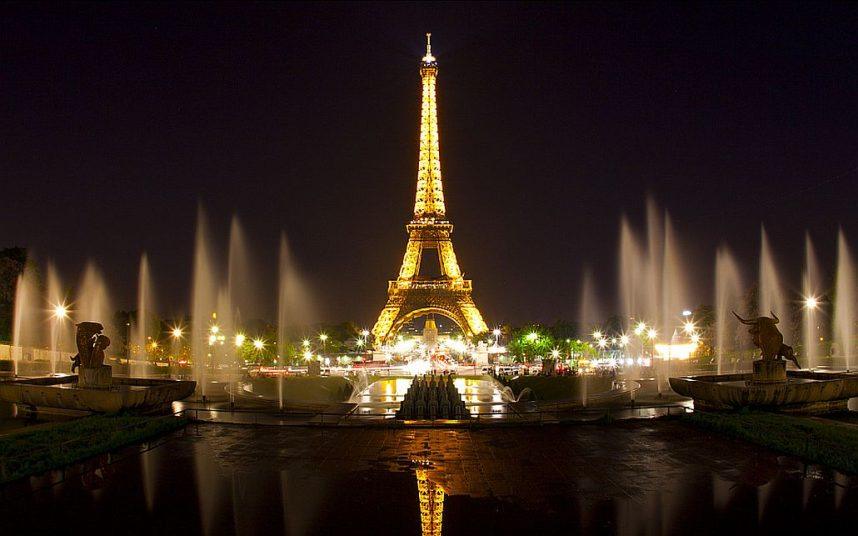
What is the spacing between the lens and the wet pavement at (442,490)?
28.6 ft

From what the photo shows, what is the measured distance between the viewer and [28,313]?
4916 centimetres

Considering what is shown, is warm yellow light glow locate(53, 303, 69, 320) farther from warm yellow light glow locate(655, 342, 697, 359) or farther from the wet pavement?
warm yellow light glow locate(655, 342, 697, 359)

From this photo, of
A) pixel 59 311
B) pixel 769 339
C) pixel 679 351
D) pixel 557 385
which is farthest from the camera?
pixel 679 351

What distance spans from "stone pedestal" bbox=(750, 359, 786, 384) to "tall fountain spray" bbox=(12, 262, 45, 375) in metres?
44.3

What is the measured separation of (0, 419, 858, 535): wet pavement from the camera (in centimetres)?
872

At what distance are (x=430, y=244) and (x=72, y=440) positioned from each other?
6918 centimetres

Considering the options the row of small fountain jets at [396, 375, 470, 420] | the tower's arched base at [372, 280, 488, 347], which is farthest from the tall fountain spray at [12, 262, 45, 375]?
the row of small fountain jets at [396, 375, 470, 420]

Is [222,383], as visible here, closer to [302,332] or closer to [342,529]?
[342,529]

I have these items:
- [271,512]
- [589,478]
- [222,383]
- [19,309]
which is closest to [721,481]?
[589,478]

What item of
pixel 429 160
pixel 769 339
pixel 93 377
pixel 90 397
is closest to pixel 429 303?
pixel 429 160

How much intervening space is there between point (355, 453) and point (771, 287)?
42911 mm

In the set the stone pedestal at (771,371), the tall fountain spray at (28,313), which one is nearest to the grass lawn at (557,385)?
the stone pedestal at (771,371)

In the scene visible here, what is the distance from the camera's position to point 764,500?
968cm

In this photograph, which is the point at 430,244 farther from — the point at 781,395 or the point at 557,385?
the point at 781,395
